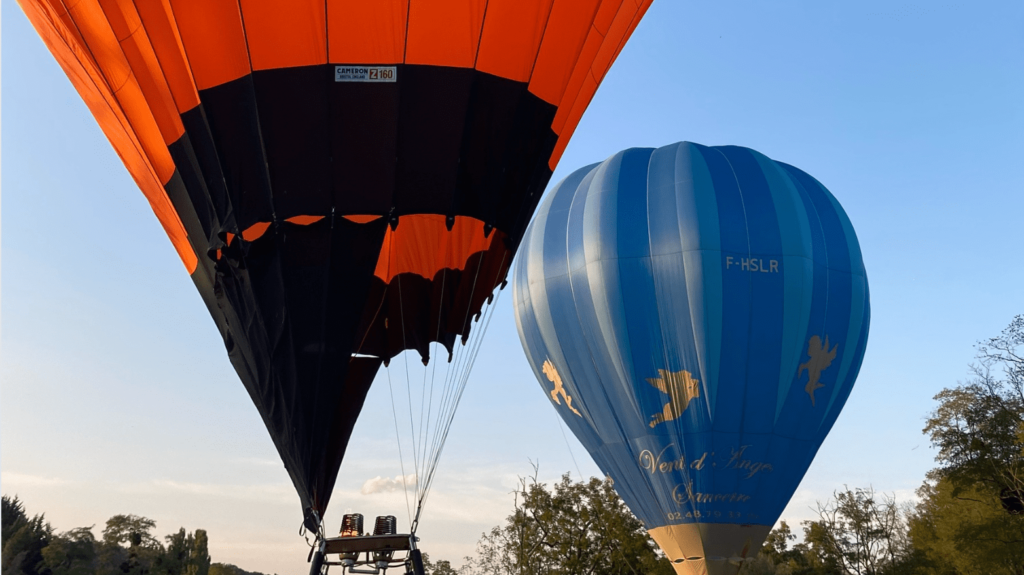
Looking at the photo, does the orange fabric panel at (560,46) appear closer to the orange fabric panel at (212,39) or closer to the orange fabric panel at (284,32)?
the orange fabric panel at (284,32)

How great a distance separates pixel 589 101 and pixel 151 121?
3.96m

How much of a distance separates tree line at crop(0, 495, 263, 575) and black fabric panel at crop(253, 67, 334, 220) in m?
39.3

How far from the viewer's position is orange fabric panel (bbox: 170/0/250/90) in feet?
23.2

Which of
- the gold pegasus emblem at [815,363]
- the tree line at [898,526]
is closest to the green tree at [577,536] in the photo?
the tree line at [898,526]

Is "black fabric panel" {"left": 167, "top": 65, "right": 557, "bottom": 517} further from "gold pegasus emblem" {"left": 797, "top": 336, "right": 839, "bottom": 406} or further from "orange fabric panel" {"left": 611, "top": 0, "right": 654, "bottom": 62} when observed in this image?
"gold pegasus emblem" {"left": 797, "top": 336, "right": 839, "bottom": 406}

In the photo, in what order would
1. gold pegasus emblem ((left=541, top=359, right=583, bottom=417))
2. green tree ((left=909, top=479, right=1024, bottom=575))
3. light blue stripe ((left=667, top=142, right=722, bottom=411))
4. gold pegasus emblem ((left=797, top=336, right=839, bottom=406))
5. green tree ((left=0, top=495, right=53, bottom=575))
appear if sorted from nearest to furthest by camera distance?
light blue stripe ((left=667, top=142, right=722, bottom=411)), gold pegasus emblem ((left=797, top=336, right=839, bottom=406)), gold pegasus emblem ((left=541, top=359, right=583, bottom=417)), green tree ((left=909, top=479, right=1024, bottom=575)), green tree ((left=0, top=495, right=53, bottom=575))

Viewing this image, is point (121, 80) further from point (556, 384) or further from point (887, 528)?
point (887, 528)

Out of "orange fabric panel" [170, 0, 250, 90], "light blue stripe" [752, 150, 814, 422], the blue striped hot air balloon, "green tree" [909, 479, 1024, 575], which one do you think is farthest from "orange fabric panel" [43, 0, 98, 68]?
"green tree" [909, 479, 1024, 575]

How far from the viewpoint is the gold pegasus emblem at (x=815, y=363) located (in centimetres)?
1571

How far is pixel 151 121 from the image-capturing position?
24.9 feet

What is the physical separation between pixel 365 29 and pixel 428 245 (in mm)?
2088

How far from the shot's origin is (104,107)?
8180 mm

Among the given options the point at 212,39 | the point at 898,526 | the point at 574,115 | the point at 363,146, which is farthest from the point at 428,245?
the point at 898,526

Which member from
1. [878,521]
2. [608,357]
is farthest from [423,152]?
[878,521]
